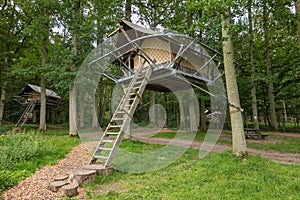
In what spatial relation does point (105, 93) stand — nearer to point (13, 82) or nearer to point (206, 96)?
point (13, 82)

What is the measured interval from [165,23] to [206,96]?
658cm

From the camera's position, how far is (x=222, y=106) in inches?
276

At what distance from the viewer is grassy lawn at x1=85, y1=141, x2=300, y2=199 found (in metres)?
3.43

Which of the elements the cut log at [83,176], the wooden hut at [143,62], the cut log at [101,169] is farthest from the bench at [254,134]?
the cut log at [83,176]

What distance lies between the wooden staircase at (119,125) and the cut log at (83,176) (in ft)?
1.64

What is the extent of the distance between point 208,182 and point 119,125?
271 cm

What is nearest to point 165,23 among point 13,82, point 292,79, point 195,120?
point 195,120

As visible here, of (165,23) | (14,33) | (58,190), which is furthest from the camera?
(14,33)

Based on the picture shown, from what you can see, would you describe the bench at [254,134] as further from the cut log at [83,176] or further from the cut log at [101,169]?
the cut log at [83,176]

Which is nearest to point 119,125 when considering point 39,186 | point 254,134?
point 39,186

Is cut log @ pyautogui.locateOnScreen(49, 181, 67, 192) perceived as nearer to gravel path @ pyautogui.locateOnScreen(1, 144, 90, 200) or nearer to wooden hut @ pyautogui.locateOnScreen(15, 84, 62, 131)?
gravel path @ pyautogui.locateOnScreen(1, 144, 90, 200)

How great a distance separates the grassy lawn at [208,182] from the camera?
135 inches

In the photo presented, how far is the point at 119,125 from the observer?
17.2 ft

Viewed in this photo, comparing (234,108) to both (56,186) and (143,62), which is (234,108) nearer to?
(143,62)
